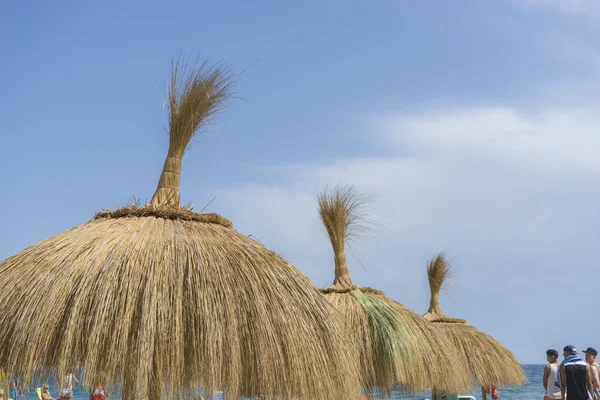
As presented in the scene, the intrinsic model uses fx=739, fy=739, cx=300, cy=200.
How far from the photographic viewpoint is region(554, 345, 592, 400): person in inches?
320

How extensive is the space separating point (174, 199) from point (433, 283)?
34.6 feet

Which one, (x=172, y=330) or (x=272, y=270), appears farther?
(x=272, y=270)

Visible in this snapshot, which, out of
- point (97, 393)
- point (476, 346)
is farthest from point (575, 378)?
point (476, 346)

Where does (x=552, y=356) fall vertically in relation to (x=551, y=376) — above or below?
above

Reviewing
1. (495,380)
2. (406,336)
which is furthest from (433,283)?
(406,336)

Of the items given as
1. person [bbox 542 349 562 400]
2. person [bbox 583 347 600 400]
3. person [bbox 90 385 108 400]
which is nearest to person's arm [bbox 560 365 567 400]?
person [bbox 583 347 600 400]

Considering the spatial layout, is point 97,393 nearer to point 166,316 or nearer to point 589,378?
point 166,316

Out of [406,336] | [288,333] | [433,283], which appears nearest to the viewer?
[288,333]

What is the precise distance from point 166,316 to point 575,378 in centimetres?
515

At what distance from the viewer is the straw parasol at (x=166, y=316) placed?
197 inches

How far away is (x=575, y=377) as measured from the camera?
815 cm

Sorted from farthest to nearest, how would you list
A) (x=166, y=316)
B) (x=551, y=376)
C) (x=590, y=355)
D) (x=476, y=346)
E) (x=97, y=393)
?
1. (x=476, y=346)
2. (x=551, y=376)
3. (x=97, y=393)
4. (x=590, y=355)
5. (x=166, y=316)

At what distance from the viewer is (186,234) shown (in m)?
5.75

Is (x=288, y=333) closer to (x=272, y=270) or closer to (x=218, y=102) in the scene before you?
(x=272, y=270)
